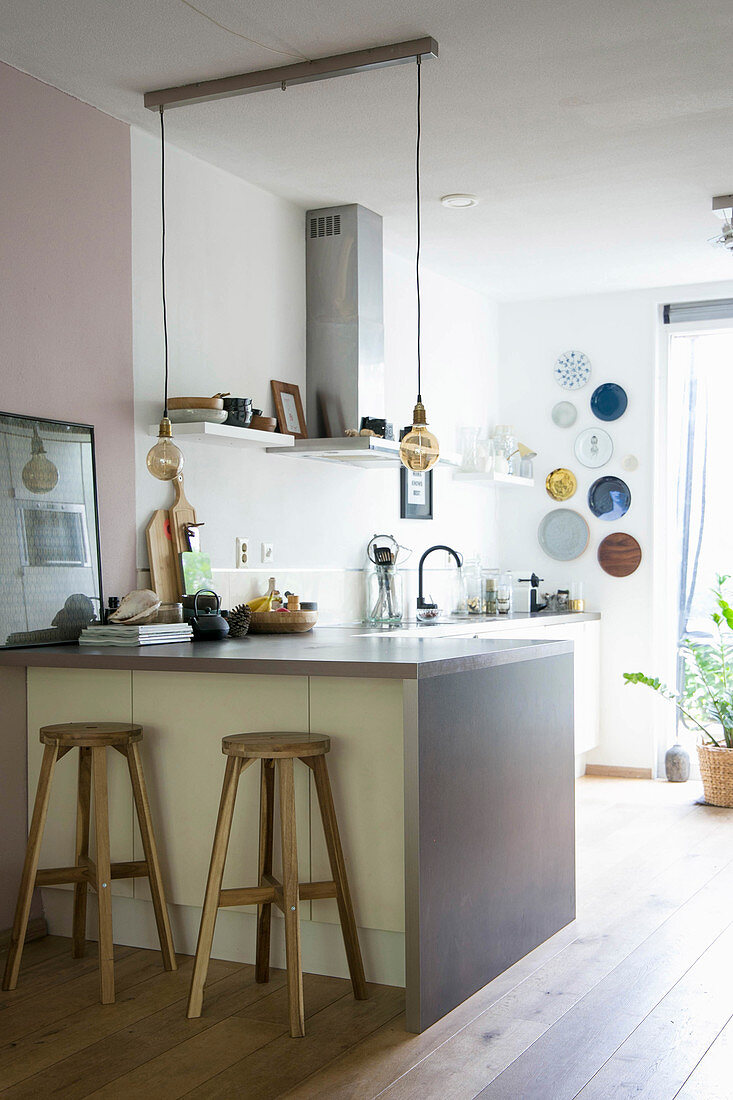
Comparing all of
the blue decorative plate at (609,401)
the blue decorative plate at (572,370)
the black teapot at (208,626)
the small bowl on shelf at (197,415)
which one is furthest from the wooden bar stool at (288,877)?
the blue decorative plate at (572,370)

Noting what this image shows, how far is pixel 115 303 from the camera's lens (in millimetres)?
3631

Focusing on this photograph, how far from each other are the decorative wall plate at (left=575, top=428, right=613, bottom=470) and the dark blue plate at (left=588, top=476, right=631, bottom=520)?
0.10 metres

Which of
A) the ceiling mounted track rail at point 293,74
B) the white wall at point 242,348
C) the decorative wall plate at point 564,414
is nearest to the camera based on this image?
the ceiling mounted track rail at point 293,74

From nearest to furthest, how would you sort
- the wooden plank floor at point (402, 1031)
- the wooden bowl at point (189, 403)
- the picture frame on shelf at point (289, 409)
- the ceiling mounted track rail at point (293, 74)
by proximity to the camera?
the wooden plank floor at point (402, 1031)
the ceiling mounted track rail at point (293, 74)
the wooden bowl at point (189, 403)
the picture frame on shelf at point (289, 409)

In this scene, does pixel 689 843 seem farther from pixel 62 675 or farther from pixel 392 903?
pixel 62 675

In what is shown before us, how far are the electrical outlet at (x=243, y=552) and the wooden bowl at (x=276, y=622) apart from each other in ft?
1.06

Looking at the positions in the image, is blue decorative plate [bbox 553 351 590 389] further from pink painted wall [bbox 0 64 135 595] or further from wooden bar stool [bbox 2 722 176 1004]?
wooden bar stool [bbox 2 722 176 1004]

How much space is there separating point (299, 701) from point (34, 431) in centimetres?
115

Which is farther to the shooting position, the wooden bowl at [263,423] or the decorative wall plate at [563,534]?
the decorative wall plate at [563,534]

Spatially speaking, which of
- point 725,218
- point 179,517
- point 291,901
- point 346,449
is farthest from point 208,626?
point 725,218

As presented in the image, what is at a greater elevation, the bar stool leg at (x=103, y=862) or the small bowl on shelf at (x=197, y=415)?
the small bowl on shelf at (x=197, y=415)

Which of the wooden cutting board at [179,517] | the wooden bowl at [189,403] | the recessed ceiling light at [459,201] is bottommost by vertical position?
the wooden cutting board at [179,517]

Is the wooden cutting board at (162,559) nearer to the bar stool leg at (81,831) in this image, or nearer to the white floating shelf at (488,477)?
the bar stool leg at (81,831)

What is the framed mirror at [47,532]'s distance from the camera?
3.18m
